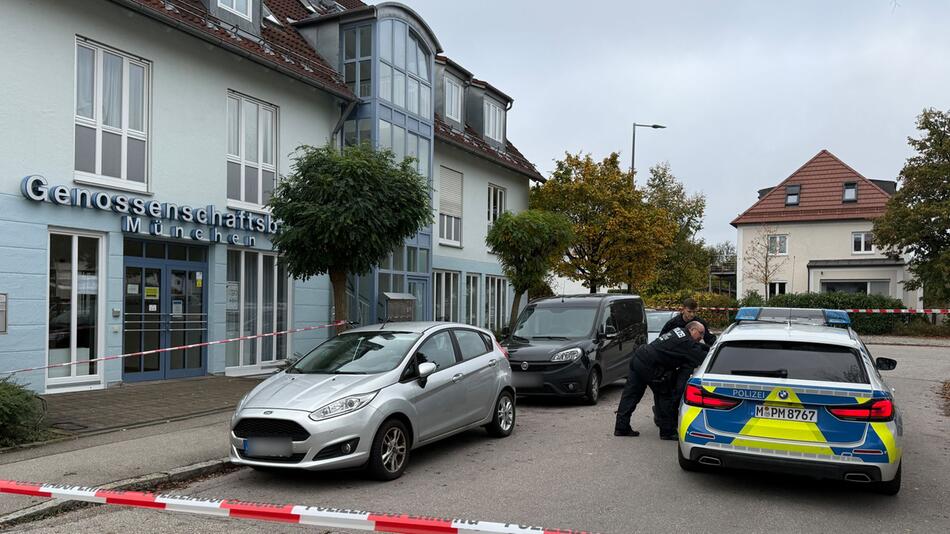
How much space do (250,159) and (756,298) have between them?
101 feet

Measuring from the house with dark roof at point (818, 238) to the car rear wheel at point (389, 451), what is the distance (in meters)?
40.4

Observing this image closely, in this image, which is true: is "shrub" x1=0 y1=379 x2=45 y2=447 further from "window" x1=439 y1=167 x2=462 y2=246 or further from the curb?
"window" x1=439 y1=167 x2=462 y2=246

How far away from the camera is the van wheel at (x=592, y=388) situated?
11.7m

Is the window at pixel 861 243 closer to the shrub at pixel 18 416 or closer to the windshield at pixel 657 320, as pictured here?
the windshield at pixel 657 320

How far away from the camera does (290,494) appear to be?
21.4ft

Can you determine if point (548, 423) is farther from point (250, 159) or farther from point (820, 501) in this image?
point (250, 159)

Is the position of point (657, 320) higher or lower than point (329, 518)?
higher

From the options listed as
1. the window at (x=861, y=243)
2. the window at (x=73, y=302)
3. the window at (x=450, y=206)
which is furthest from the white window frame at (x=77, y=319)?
the window at (x=861, y=243)

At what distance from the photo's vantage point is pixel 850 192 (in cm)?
4462

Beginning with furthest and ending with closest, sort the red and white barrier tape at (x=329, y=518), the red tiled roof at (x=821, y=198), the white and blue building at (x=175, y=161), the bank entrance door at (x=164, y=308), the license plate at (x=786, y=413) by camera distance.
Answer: the red tiled roof at (x=821, y=198) < the bank entrance door at (x=164, y=308) < the white and blue building at (x=175, y=161) < the license plate at (x=786, y=413) < the red and white barrier tape at (x=329, y=518)

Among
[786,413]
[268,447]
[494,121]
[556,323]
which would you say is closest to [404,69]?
[494,121]

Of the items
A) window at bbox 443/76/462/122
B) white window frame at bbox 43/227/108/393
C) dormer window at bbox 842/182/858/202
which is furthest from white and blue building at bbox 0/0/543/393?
dormer window at bbox 842/182/858/202

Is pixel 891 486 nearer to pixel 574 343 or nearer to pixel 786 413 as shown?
pixel 786 413

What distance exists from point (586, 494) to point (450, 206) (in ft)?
56.4
